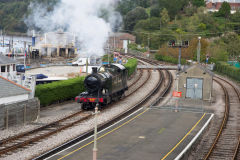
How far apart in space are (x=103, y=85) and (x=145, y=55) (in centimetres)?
7014

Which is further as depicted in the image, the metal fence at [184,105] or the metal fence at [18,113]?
the metal fence at [184,105]

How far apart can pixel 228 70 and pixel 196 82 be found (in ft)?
88.2

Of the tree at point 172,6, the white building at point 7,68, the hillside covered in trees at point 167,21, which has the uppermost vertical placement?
the tree at point 172,6

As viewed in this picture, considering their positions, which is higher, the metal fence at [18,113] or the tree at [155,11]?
the tree at [155,11]

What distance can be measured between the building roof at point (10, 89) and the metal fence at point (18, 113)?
4.01 feet

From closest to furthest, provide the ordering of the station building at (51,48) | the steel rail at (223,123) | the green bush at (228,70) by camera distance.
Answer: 1. the steel rail at (223,123)
2. the green bush at (228,70)
3. the station building at (51,48)

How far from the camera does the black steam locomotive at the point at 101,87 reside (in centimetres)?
3141

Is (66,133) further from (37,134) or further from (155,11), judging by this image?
(155,11)

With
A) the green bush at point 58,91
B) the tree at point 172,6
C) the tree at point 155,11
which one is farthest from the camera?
the tree at point 155,11

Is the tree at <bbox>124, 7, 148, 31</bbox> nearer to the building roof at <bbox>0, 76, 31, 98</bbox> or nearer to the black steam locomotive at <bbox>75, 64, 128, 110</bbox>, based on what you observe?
the black steam locomotive at <bbox>75, 64, 128, 110</bbox>

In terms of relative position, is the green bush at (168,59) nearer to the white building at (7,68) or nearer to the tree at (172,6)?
the tree at (172,6)

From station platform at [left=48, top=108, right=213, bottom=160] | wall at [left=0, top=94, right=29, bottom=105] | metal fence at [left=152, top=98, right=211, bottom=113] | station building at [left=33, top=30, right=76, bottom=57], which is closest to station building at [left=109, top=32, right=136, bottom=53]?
station building at [left=33, top=30, right=76, bottom=57]

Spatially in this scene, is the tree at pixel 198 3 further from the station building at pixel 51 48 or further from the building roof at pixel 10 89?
the building roof at pixel 10 89

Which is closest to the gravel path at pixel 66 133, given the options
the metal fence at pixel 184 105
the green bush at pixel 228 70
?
the metal fence at pixel 184 105
